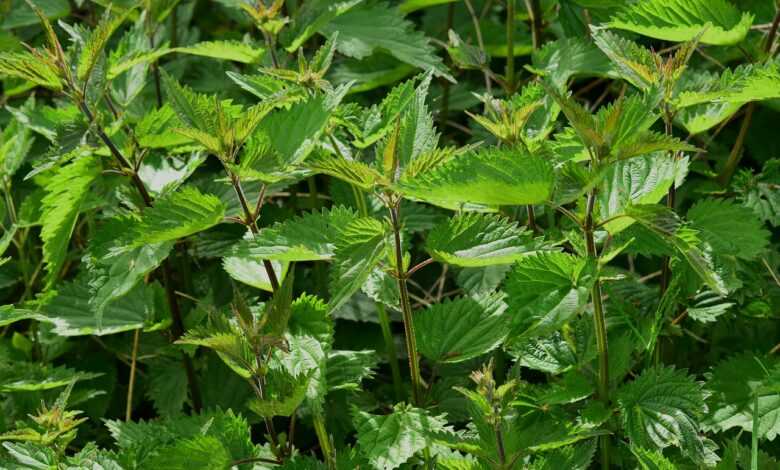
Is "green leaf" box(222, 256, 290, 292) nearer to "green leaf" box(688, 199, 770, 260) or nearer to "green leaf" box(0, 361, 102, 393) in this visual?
"green leaf" box(0, 361, 102, 393)

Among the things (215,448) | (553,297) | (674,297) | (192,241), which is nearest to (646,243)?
(674,297)

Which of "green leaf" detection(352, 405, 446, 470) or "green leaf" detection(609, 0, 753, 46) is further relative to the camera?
"green leaf" detection(609, 0, 753, 46)

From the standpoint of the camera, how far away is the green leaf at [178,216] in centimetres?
138

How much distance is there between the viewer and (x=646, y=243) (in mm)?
1509

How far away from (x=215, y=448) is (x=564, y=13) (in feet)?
3.62

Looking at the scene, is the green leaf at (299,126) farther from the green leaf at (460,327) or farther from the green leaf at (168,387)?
the green leaf at (168,387)

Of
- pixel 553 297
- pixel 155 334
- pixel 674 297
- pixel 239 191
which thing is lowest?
pixel 155 334

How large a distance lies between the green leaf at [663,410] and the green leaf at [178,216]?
0.61 meters

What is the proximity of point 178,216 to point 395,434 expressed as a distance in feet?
1.35

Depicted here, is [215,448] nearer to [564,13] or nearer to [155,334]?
[155,334]

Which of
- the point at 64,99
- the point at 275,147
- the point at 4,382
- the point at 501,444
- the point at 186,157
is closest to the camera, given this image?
the point at 501,444

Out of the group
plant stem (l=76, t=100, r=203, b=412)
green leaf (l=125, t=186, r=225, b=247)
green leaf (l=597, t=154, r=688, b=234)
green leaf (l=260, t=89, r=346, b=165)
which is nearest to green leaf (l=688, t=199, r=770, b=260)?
green leaf (l=597, t=154, r=688, b=234)

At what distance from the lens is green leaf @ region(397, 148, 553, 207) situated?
1.20 metres

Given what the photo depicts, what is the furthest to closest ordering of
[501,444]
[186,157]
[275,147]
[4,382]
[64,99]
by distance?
[64,99] < [186,157] < [4,382] < [275,147] < [501,444]
